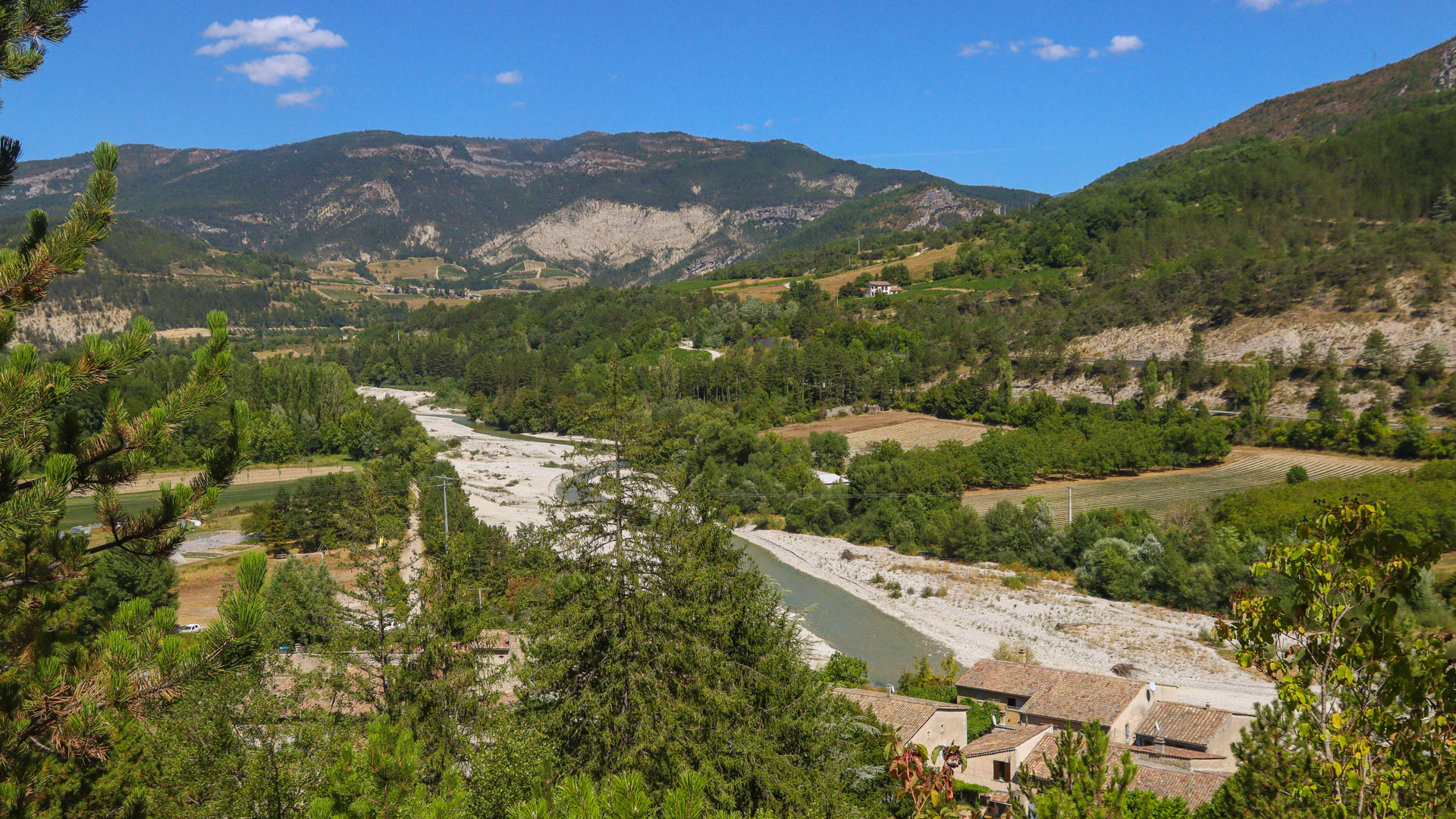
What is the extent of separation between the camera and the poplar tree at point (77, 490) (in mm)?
4773

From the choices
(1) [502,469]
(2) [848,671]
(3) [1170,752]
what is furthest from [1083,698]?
(1) [502,469]

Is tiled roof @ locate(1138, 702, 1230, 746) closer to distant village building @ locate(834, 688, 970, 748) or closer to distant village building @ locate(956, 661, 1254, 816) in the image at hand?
distant village building @ locate(956, 661, 1254, 816)

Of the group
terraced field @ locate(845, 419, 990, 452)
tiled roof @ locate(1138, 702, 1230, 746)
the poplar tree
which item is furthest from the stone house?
terraced field @ locate(845, 419, 990, 452)

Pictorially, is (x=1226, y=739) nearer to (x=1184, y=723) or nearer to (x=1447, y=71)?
(x=1184, y=723)

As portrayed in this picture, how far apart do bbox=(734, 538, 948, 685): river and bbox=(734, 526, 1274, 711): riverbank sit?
1.91 feet

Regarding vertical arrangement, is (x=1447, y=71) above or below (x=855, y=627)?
above

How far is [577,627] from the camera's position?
1066cm

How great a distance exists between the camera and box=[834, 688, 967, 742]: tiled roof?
17.9 metres

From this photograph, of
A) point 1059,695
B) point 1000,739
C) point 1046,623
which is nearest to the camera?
point 1000,739

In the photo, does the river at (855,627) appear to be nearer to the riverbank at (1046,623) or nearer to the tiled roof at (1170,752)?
the riverbank at (1046,623)

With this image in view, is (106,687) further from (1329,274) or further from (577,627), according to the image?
(1329,274)

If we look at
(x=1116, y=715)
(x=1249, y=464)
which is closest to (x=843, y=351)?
(x=1249, y=464)

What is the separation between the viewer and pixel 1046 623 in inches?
1257

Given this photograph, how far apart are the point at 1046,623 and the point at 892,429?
31.6 metres
